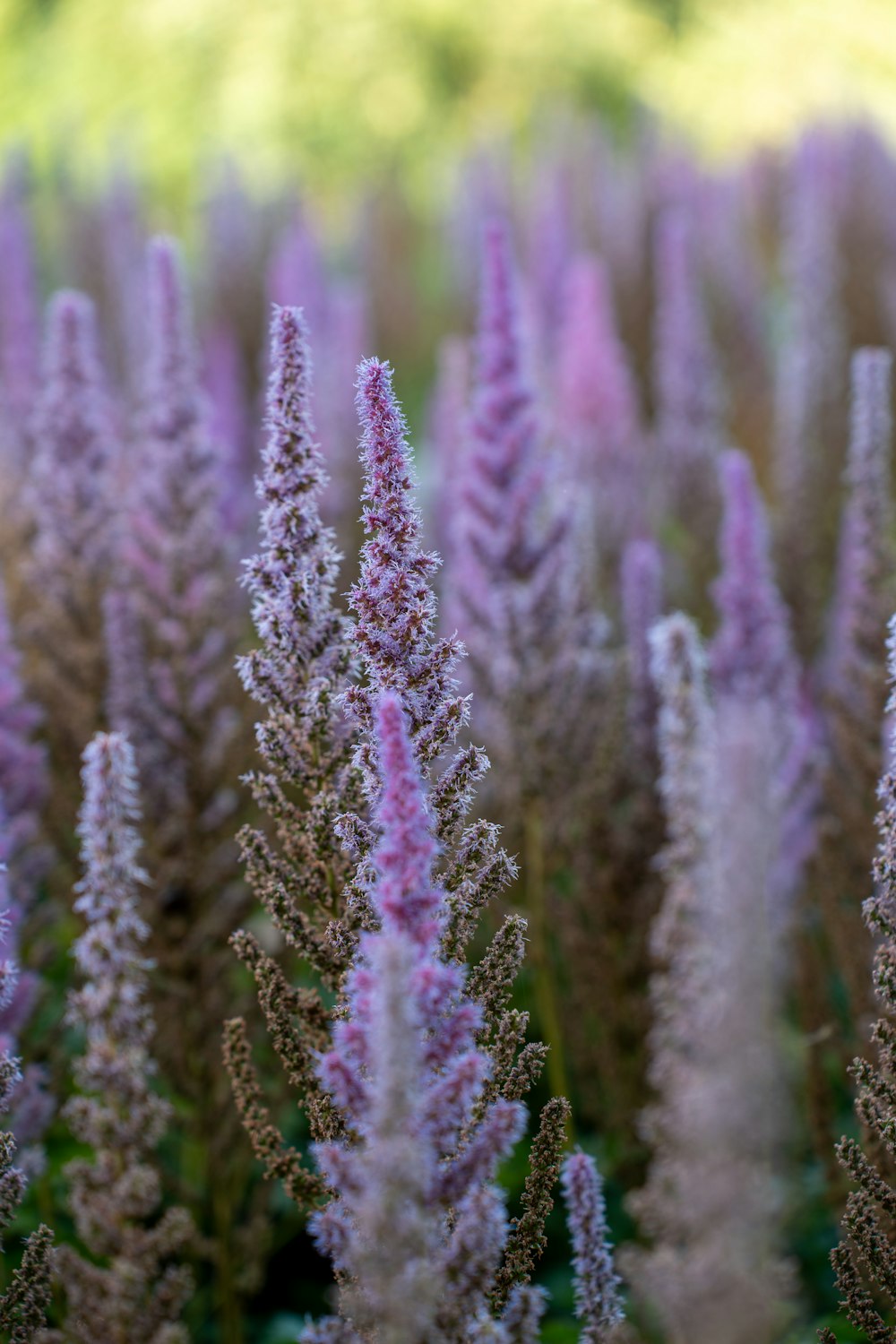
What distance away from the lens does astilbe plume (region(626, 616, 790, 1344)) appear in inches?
50.7

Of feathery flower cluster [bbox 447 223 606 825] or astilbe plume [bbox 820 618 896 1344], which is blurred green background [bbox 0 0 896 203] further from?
astilbe plume [bbox 820 618 896 1344]

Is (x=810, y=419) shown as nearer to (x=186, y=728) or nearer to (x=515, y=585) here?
(x=515, y=585)

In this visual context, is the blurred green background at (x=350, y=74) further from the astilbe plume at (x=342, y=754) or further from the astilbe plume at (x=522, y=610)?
the astilbe plume at (x=342, y=754)

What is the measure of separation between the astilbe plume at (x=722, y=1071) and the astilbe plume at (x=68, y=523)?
6.53ft

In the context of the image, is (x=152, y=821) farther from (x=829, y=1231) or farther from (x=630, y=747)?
(x=829, y=1231)

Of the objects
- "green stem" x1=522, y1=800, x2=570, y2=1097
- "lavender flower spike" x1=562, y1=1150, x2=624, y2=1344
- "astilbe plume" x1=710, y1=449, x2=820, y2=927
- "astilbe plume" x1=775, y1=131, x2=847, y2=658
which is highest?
"astilbe plume" x1=775, y1=131, x2=847, y2=658

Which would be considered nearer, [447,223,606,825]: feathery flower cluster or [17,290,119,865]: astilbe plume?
[447,223,606,825]: feathery flower cluster

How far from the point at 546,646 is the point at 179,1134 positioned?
1757 millimetres

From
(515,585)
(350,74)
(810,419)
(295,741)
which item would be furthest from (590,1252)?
(350,74)

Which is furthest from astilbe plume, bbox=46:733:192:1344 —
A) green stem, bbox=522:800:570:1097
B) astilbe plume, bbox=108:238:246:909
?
green stem, bbox=522:800:570:1097

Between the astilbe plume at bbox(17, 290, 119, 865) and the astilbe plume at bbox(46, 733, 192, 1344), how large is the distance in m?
1.85

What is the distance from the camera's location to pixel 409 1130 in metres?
1.24

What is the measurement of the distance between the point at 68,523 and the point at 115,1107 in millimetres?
2248

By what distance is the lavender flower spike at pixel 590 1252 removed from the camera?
1.52 m
